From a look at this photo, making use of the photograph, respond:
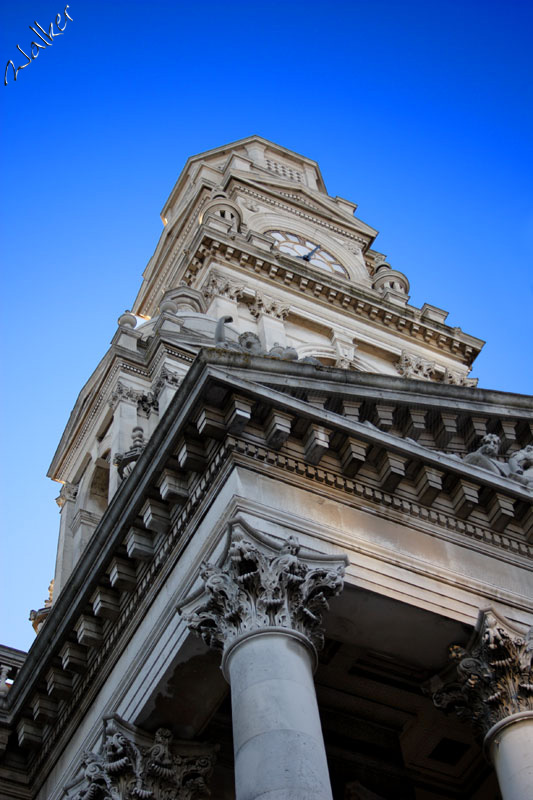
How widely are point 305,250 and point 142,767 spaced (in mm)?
32820

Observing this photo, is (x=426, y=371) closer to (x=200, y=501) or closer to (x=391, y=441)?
(x=391, y=441)

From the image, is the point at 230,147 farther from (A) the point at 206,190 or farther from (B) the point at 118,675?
(B) the point at 118,675

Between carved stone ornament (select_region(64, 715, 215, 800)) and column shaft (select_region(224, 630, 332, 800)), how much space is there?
2.78 m

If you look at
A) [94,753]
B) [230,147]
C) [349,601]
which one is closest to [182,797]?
[94,753]

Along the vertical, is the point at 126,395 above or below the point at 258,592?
above

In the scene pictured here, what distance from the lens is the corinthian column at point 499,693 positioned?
13.6 meters

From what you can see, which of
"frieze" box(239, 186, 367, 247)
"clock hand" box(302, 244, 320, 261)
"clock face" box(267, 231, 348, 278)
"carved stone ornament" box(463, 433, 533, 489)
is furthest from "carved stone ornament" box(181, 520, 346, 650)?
"frieze" box(239, 186, 367, 247)

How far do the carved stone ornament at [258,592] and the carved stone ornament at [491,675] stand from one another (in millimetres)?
2441

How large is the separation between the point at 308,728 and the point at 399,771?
647 cm

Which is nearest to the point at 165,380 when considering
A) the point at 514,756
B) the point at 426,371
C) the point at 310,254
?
the point at 426,371

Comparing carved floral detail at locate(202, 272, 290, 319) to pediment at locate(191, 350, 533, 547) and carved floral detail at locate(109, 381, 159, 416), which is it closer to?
carved floral detail at locate(109, 381, 159, 416)

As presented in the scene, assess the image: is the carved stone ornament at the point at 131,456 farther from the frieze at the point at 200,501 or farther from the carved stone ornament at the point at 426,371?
the carved stone ornament at the point at 426,371

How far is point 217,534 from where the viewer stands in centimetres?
1436

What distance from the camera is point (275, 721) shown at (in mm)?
11688
